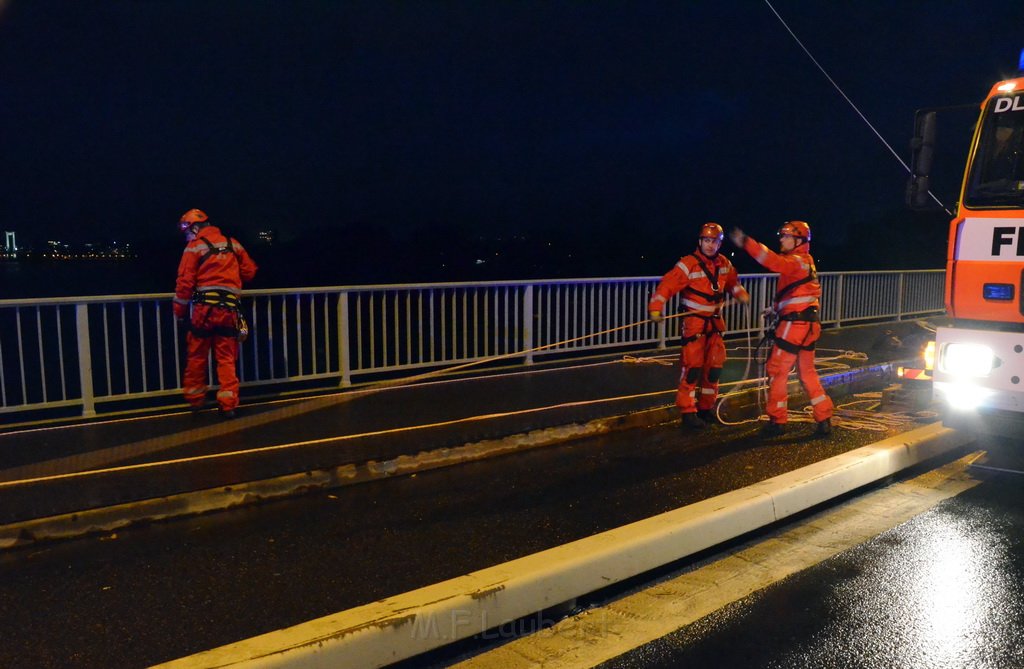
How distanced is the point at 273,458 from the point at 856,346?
9.97 m

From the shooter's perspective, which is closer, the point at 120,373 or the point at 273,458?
the point at 273,458

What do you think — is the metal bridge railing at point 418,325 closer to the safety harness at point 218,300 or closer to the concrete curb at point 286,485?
the safety harness at point 218,300

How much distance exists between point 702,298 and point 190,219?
15.3ft

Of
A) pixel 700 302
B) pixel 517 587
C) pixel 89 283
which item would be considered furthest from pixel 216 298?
pixel 89 283

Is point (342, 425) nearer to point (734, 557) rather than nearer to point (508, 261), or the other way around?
point (734, 557)

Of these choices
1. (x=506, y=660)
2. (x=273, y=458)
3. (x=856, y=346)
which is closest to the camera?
(x=506, y=660)

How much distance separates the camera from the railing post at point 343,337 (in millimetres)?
9289

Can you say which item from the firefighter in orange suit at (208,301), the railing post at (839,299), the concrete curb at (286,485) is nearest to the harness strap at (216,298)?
the firefighter in orange suit at (208,301)

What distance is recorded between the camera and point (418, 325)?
10.2 metres

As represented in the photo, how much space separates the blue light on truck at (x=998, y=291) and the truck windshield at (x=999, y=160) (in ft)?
1.90

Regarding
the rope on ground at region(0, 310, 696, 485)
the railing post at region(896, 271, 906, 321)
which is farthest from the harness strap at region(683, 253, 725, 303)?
the railing post at region(896, 271, 906, 321)

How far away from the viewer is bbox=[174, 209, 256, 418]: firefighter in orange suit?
7395 mm

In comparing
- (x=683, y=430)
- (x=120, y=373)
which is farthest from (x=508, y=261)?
(x=683, y=430)

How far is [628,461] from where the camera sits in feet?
22.2
